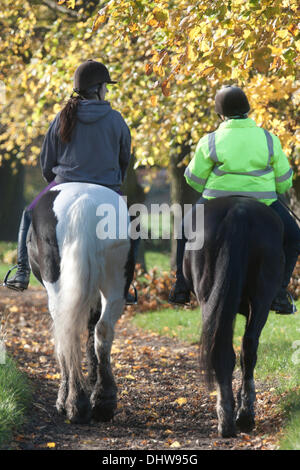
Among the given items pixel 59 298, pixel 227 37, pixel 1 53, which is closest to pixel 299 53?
pixel 227 37

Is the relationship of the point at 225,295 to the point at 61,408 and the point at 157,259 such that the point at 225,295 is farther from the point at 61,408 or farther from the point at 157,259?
the point at 157,259

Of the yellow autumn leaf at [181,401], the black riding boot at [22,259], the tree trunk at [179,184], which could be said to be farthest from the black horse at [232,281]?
the tree trunk at [179,184]

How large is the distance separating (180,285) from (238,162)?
1.12 metres

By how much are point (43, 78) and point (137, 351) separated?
4.94 meters

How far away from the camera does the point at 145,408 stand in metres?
5.58

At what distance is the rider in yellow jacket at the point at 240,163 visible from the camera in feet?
15.3

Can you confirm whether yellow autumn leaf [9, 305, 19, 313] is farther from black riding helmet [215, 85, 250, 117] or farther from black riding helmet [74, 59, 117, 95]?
black riding helmet [215, 85, 250, 117]

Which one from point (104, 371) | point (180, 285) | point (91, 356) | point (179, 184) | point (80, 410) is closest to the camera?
point (80, 410)

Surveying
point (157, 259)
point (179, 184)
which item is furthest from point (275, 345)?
point (157, 259)

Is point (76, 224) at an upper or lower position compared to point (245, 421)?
upper

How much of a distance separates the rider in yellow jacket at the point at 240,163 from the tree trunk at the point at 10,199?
19.0 metres

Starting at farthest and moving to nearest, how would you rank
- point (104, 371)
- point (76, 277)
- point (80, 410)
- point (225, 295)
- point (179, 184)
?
point (179, 184), point (104, 371), point (80, 410), point (76, 277), point (225, 295)

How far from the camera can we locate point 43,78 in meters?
10.7

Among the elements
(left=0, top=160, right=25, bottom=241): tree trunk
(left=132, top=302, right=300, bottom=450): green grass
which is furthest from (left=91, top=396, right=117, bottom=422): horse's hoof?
(left=0, top=160, right=25, bottom=241): tree trunk
